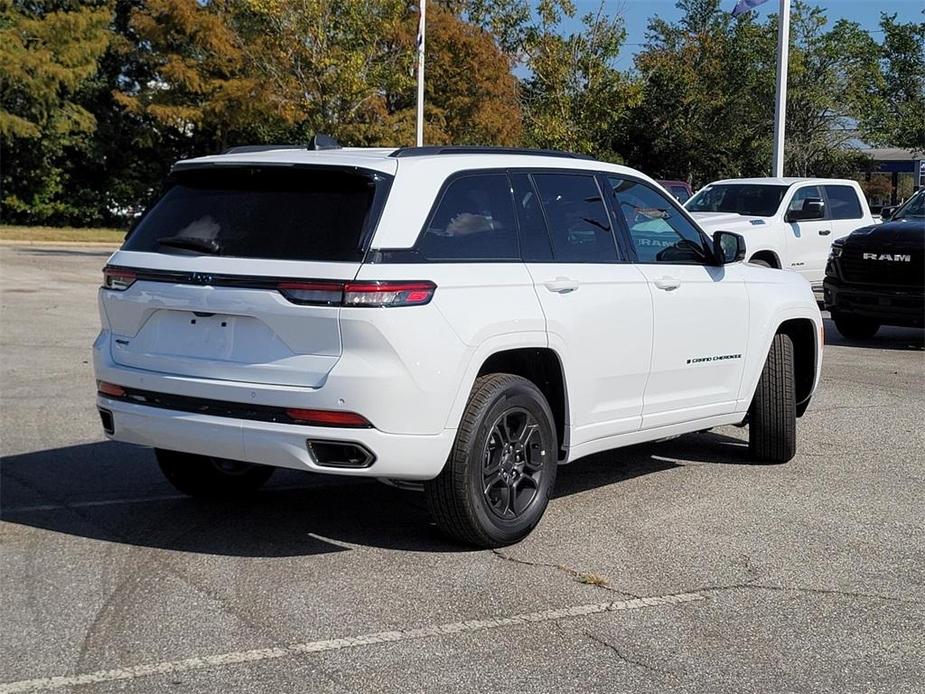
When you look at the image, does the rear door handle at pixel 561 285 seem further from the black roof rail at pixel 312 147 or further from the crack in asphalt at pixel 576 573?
the black roof rail at pixel 312 147

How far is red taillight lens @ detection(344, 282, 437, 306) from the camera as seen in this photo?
514 centimetres

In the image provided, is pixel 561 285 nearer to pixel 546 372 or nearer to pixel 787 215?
pixel 546 372

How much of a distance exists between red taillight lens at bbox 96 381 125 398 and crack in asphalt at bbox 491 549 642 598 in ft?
6.17

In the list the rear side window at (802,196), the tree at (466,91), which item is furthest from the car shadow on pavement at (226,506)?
the tree at (466,91)

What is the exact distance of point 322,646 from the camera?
179 inches

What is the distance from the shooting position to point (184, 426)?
215 inches

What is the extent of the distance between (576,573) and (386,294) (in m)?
1.50

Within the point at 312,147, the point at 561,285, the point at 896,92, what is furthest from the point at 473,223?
the point at 896,92

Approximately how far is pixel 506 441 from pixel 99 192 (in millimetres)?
41025

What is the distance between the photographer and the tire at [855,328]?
1472cm

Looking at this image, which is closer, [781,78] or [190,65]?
[781,78]

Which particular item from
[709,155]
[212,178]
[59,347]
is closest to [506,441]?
[212,178]

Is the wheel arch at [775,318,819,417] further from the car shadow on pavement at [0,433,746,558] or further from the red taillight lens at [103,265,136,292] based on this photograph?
the red taillight lens at [103,265,136,292]

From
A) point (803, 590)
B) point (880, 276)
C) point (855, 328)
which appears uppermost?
point (880, 276)
